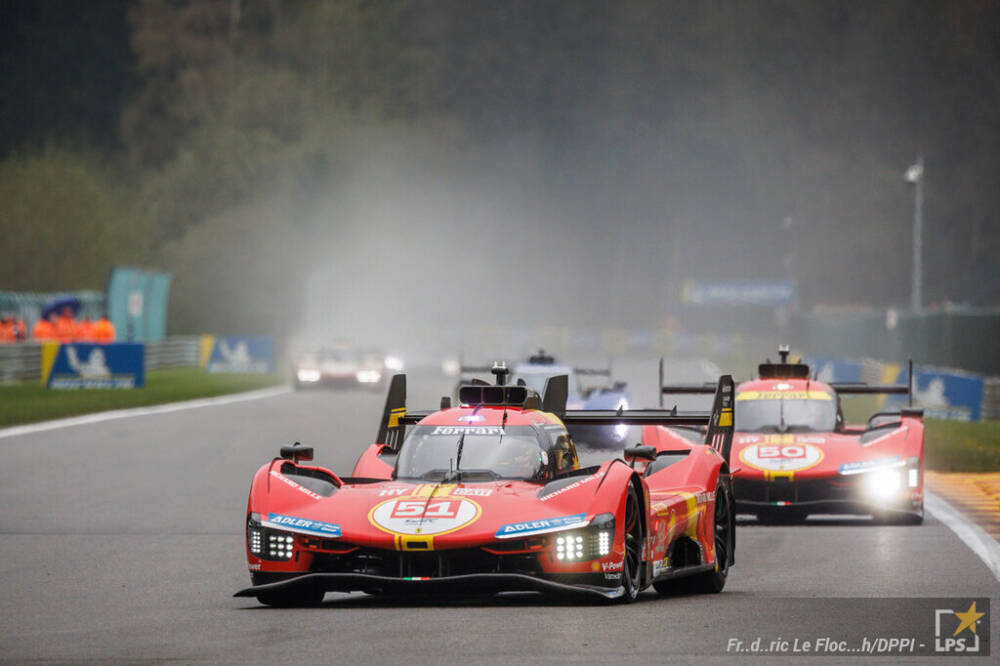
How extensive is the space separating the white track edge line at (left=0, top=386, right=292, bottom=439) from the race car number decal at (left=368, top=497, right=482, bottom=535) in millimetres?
18917

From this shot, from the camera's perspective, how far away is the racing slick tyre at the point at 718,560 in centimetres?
1124

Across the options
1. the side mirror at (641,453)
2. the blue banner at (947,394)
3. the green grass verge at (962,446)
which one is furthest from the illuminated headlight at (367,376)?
the side mirror at (641,453)

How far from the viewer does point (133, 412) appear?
34.5m

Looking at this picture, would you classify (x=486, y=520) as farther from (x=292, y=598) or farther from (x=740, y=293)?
(x=740, y=293)

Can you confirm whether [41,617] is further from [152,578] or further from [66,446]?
[66,446]

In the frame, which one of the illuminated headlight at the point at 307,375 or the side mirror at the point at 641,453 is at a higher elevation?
the side mirror at the point at 641,453

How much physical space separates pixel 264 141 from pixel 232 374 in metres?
33.9

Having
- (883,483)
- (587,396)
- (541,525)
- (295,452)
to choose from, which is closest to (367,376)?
(587,396)

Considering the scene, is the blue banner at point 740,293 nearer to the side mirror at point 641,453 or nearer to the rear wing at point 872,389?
the rear wing at point 872,389

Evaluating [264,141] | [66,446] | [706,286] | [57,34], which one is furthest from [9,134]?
[66,446]

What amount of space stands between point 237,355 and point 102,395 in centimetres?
2117

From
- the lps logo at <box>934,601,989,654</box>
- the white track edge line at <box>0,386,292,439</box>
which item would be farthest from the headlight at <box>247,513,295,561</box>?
the white track edge line at <box>0,386,292,439</box>

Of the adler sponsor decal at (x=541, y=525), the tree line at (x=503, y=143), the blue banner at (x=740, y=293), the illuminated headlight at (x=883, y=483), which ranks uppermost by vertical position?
the tree line at (x=503, y=143)

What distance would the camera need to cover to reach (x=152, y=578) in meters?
11.9
